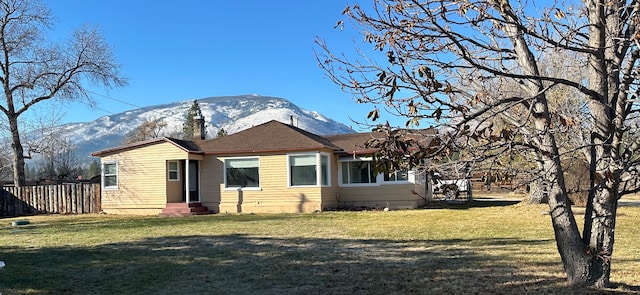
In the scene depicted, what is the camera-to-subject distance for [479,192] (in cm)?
3681

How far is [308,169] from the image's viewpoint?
64.9ft

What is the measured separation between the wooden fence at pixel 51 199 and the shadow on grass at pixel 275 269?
1263 centimetres

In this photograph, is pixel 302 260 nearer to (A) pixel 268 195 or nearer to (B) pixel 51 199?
(A) pixel 268 195

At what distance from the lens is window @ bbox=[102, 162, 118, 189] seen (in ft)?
72.4

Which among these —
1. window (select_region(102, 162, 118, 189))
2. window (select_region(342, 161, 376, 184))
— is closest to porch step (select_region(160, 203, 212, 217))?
window (select_region(102, 162, 118, 189))

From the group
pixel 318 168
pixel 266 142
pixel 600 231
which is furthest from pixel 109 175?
pixel 600 231

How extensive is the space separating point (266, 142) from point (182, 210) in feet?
14.0

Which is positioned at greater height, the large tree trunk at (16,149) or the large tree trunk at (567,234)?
the large tree trunk at (16,149)

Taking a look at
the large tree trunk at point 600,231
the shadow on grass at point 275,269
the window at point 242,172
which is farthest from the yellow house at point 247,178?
the large tree trunk at point 600,231

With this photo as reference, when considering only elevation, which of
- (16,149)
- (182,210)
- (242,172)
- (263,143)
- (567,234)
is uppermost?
(16,149)

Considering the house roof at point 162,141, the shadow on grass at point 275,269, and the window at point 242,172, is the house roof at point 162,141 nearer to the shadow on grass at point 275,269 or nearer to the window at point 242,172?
the window at point 242,172

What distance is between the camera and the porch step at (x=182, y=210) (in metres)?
20.0

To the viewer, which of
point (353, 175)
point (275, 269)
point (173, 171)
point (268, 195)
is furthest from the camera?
point (173, 171)

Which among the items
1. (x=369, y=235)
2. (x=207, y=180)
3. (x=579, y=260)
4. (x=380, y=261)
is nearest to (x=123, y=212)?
(x=207, y=180)
